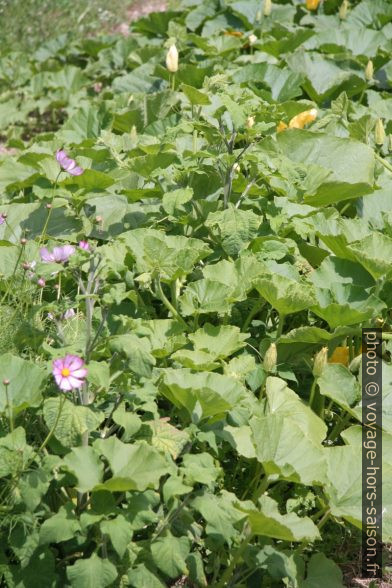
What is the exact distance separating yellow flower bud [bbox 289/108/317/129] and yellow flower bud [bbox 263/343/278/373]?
151cm

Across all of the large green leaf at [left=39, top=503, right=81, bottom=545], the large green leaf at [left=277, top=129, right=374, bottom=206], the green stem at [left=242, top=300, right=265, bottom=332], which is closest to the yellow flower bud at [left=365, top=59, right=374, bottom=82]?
the large green leaf at [left=277, top=129, right=374, bottom=206]

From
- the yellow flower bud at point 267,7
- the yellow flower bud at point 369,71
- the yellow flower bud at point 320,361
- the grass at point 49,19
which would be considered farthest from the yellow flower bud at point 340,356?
the grass at point 49,19

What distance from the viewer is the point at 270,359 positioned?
8.02ft

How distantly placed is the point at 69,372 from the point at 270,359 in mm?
677

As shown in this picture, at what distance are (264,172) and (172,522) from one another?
4.13 feet

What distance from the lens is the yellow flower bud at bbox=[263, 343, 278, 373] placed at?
2.44 metres

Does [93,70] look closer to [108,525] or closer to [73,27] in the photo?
[73,27]

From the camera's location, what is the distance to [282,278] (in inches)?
101

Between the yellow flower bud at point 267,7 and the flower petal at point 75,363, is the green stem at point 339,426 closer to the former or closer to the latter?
the flower petal at point 75,363

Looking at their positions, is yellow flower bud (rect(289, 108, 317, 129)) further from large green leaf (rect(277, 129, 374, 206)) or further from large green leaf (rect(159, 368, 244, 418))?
A: large green leaf (rect(159, 368, 244, 418))

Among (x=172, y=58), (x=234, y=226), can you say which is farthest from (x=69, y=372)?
(x=172, y=58)

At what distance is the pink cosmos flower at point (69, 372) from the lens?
1947mm

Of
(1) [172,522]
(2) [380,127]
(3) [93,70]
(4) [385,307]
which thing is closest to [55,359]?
(1) [172,522]

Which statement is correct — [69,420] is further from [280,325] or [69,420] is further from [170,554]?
[280,325]
